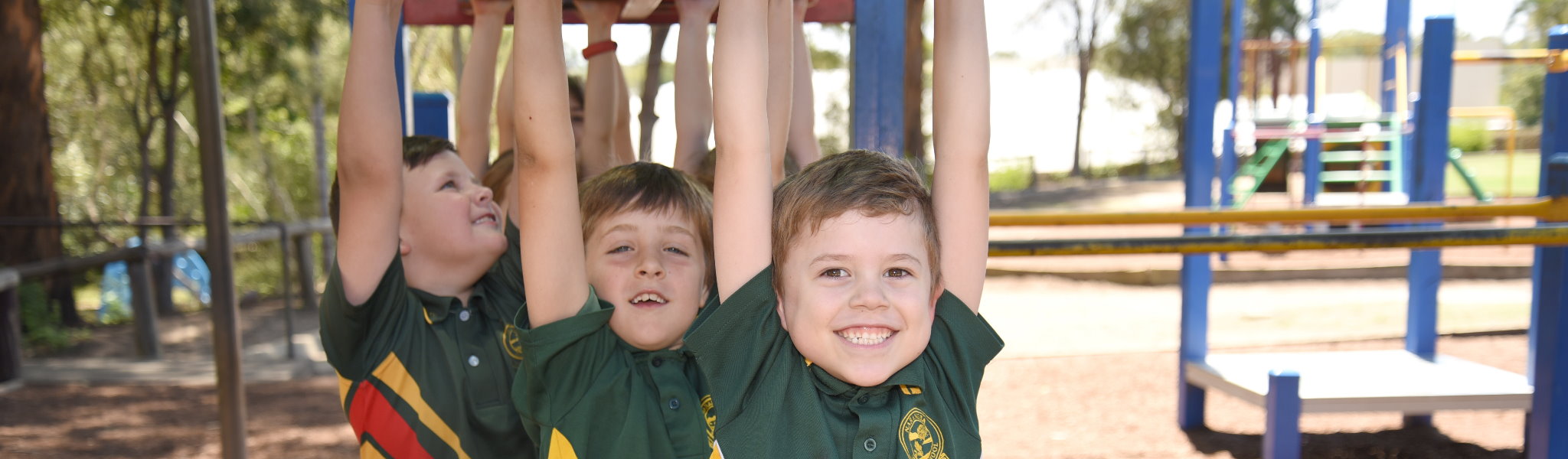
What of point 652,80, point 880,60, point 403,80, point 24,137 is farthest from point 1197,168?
point 24,137

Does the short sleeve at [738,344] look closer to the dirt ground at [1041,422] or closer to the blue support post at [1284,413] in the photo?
the blue support post at [1284,413]

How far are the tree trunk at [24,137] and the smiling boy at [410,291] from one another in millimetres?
7484

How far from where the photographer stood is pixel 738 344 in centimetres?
137

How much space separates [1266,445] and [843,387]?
2.70 meters

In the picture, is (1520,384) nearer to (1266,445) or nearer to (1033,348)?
(1266,445)

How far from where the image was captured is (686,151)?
2080mm

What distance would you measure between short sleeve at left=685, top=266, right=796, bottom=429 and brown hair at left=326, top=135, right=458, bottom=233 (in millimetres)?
758

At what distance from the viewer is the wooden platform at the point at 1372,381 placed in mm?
3621

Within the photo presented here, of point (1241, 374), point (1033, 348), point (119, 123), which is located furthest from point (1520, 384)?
point (119, 123)

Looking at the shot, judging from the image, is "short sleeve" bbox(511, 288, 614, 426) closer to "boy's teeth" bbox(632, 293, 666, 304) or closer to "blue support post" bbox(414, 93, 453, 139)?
"boy's teeth" bbox(632, 293, 666, 304)

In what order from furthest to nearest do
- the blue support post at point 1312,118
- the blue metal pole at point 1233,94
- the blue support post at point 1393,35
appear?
the blue support post at point 1312,118, the blue metal pole at point 1233,94, the blue support post at point 1393,35

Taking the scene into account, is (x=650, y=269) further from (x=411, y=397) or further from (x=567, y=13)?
(x=567, y=13)

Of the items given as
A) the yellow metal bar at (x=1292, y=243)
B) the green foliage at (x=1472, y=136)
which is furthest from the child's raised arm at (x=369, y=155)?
the green foliage at (x=1472, y=136)

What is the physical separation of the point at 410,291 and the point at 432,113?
1025 millimetres
